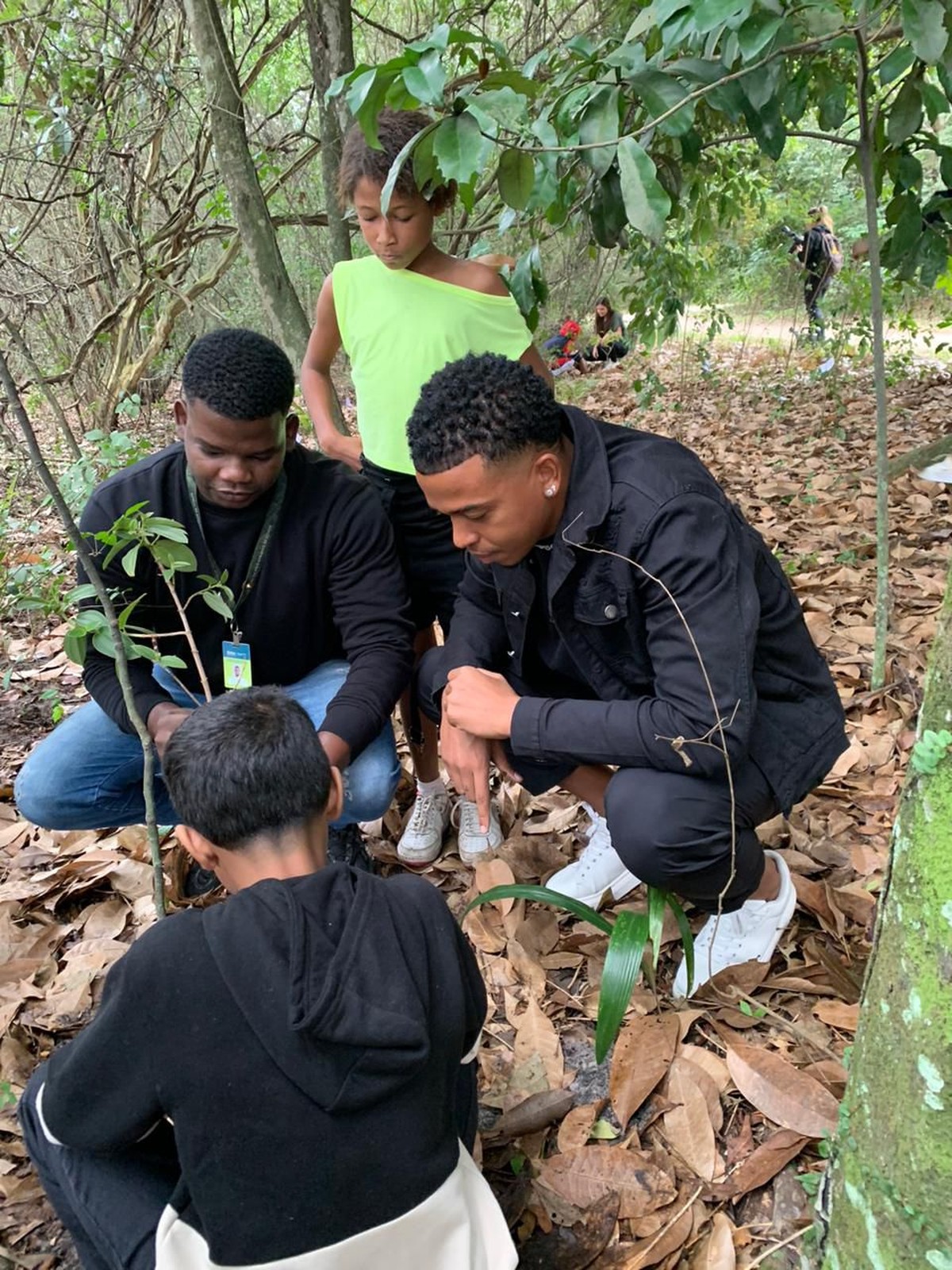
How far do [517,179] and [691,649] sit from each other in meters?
1.10

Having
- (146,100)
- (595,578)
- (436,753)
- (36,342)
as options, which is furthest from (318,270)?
(595,578)

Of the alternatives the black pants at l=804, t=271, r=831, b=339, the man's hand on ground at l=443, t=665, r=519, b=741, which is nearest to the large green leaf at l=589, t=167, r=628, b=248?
the man's hand on ground at l=443, t=665, r=519, b=741

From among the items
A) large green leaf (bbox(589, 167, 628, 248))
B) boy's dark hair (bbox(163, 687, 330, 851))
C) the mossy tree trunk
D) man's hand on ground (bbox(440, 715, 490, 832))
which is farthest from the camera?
large green leaf (bbox(589, 167, 628, 248))

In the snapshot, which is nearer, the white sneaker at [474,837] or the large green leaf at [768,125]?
the large green leaf at [768,125]

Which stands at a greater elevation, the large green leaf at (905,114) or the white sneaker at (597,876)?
the large green leaf at (905,114)

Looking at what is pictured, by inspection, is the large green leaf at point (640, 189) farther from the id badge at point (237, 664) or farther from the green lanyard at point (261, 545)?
the id badge at point (237, 664)

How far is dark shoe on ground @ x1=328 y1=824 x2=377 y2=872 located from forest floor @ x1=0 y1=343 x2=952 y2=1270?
0.70 feet

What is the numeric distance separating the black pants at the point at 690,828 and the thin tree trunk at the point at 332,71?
2.70m

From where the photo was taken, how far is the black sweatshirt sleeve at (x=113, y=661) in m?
2.25

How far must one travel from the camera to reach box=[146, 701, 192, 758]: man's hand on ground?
215cm

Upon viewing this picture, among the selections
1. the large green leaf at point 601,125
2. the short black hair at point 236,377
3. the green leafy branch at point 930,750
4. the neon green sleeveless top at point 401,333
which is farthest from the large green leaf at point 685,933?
the large green leaf at point 601,125

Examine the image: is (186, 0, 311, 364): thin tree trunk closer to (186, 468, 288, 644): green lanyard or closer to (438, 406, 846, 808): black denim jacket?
(186, 468, 288, 644): green lanyard

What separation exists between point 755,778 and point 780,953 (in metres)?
0.51

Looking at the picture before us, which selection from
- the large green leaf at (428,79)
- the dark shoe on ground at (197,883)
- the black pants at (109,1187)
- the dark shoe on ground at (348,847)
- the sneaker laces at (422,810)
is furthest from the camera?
the sneaker laces at (422,810)
